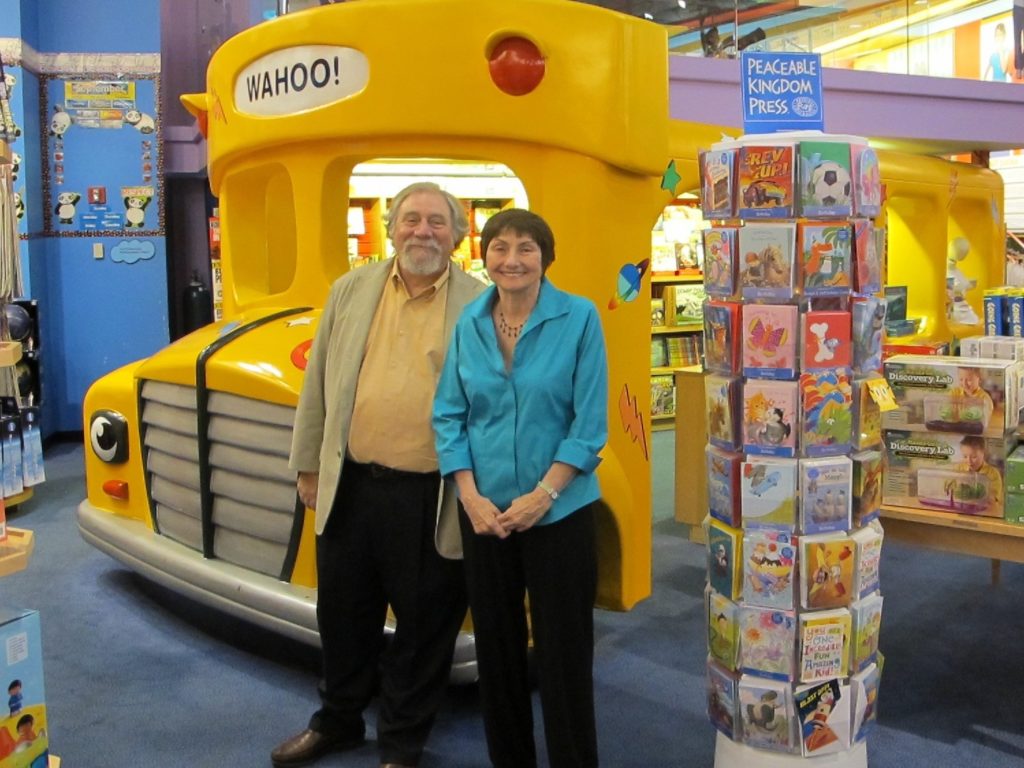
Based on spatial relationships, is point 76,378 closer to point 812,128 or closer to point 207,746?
point 207,746

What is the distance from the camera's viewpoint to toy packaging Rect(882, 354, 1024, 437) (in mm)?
2855

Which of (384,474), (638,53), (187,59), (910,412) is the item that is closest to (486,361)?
(384,474)

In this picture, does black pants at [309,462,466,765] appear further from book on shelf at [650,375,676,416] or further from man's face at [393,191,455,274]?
book on shelf at [650,375,676,416]

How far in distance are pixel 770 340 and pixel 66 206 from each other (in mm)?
6979

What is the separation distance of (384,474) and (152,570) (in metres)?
1.56

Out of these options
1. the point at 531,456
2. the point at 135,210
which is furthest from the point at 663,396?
the point at 531,456

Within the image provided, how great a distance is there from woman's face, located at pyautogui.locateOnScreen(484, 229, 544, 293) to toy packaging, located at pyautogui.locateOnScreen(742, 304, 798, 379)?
0.53 meters

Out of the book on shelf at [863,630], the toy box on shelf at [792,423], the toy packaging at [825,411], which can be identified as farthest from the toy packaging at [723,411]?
the book on shelf at [863,630]

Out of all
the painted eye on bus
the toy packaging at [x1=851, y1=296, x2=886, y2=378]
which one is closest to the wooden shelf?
the toy packaging at [x1=851, y1=296, x2=886, y2=378]

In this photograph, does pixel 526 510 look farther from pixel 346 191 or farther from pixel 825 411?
pixel 346 191

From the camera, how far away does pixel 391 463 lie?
256 centimetres

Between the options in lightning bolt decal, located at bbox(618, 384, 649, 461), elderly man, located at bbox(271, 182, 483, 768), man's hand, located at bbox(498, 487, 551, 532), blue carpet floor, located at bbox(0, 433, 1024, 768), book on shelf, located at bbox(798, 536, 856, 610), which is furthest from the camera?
lightning bolt decal, located at bbox(618, 384, 649, 461)

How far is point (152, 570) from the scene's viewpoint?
3715 millimetres

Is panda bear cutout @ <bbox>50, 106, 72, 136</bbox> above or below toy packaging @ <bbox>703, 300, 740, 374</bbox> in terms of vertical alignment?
above
